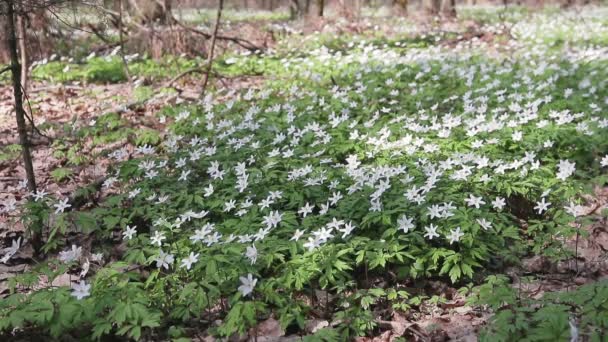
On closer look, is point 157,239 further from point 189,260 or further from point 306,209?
point 306,209

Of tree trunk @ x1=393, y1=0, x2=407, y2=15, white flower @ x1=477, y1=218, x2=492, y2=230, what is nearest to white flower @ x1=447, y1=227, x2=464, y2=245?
white flower @ x1=477, y1=218, x2=492, y2=230

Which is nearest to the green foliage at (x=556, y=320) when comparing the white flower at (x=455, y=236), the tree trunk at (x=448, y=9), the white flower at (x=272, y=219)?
the white flower at (x=455, y=236)

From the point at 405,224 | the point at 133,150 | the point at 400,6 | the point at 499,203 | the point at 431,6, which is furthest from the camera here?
the point at 400,6

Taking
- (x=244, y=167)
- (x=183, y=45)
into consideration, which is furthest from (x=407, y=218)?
(x=183, y=45)

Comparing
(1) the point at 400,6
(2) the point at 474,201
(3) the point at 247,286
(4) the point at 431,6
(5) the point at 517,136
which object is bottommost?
(3) the point at 247,286

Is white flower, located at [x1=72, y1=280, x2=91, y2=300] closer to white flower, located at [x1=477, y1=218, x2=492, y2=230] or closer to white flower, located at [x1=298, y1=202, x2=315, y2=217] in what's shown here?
white flower, located at [x1=298, y1=202, x2=315, y2=217]

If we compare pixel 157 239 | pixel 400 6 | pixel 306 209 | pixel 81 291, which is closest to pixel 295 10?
pixel 400 6

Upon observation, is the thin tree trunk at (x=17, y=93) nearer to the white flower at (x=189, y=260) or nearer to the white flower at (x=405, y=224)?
the white flower at (x=189, y=260)

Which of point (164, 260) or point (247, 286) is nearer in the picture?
point (247, 286)

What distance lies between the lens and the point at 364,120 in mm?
6188

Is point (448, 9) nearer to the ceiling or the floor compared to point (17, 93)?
nearer to the ceiling

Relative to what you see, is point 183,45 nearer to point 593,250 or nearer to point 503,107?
point 503,107

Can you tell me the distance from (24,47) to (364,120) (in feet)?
15.4

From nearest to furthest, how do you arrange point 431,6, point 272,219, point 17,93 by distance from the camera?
1. point 272,219
2. point 17,93
3. point 431,6
